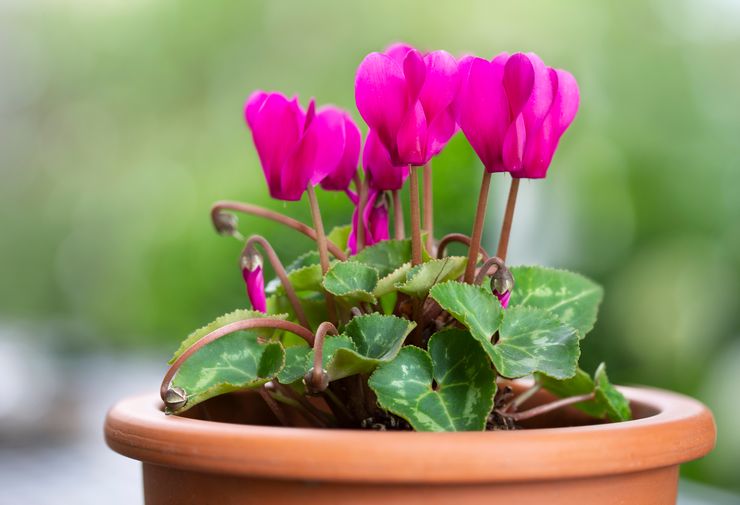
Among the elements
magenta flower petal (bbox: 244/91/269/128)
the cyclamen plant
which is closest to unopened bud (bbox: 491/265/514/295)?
the cyclamen plant

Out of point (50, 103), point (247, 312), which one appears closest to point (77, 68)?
point (50, 103)

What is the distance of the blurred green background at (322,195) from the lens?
2.37m

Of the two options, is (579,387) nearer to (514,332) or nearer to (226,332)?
(514,332)

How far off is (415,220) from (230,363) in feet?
0.57

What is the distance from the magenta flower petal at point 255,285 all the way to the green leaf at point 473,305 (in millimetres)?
145

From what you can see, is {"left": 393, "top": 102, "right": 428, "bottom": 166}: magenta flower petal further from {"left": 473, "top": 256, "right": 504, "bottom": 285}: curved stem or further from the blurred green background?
the blurred green background

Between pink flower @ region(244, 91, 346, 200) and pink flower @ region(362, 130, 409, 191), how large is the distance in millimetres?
45

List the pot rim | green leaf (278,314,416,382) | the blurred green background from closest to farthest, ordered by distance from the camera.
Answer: the pot rim
green leaf (278,314,416,382)
the blurred green background

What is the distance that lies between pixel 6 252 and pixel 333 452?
223 inches

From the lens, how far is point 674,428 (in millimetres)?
572

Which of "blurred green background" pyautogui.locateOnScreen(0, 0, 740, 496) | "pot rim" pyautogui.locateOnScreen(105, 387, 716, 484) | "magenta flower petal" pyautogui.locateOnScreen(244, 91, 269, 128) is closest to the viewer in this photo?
"pot rim" pyautogui.locateOnScreen(105, 387, 716, 484)

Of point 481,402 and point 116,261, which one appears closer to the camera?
point 481,402

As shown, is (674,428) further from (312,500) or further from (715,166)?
(715,166)

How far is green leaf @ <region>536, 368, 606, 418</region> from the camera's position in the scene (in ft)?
2.43
